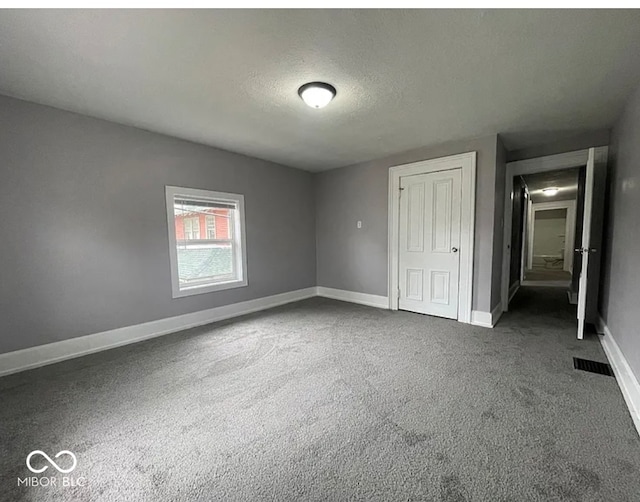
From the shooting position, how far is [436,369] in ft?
7.61

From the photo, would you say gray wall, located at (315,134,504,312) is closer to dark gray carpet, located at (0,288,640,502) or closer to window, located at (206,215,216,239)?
dark gray carpet, located at (0,288,640,502)

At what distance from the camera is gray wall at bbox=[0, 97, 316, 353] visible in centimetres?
236

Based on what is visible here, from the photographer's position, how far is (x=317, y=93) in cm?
214

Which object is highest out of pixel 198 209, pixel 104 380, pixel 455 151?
pixel 455 151

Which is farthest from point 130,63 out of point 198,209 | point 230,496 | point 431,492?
point 431,492

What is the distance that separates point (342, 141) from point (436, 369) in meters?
2.74

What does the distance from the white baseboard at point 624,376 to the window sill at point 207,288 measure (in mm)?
3928

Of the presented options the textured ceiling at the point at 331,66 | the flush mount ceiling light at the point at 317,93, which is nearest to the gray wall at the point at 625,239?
the textured ceiling at the point at 331,66

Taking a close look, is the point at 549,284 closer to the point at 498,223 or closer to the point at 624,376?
the point at 498,223

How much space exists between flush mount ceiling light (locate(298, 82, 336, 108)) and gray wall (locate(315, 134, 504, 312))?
6.69 ft

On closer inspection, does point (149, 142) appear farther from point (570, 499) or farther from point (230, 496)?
point (570, 499)

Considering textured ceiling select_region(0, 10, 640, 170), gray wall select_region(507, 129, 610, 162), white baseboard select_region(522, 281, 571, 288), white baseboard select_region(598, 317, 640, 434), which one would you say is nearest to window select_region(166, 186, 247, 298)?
textured ceiling select_region(0, 10, 640, 170)

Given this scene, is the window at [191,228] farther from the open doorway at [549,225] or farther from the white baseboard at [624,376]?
the open doorway at [549,225]

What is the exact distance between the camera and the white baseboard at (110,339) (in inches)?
94.4
